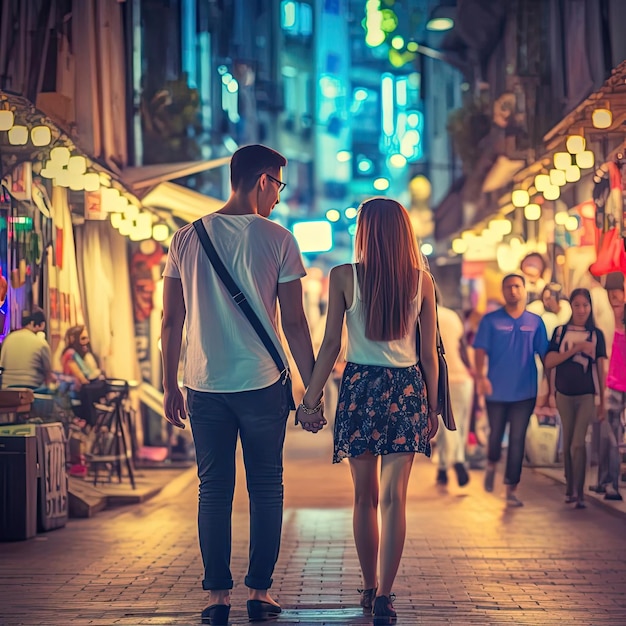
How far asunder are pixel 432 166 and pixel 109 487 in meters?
26.2

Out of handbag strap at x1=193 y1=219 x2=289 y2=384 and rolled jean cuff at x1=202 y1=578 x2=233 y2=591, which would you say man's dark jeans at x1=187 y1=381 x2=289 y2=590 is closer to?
rolled jean cuff at x1=202 y1=578 x2=233 y2=591

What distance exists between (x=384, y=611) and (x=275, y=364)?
115 centimetres

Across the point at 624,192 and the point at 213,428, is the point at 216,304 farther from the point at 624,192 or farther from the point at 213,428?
the point at 624,192

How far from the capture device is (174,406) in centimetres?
577

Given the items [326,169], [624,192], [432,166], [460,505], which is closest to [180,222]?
[460,505]

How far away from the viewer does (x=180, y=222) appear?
15062 millimetres

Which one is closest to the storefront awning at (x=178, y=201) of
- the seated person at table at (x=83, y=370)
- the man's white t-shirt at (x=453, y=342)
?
the seated person at table at (x=83, y=370)

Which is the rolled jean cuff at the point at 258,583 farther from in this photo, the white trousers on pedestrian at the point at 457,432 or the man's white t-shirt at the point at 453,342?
the man's white t-shirt at the point at 453,342

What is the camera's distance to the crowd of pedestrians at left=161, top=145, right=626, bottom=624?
5535 millimetres

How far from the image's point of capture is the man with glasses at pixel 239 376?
5.52m

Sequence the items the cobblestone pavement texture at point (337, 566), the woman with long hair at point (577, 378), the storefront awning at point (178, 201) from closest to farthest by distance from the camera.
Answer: the cobblestone pavement texture at point (337, 566) < the woman with long hair at point (577, 378) < the storefront awning at point (178, 201)

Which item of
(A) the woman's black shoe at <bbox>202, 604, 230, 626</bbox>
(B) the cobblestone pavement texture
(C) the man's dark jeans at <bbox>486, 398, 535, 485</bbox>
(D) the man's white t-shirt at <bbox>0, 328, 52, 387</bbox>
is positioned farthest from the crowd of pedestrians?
(C) the man's dark jeans at <bbox>486, 398, 535, 485</bbox>

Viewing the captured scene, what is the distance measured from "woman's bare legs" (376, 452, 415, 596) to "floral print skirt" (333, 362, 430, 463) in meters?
0.07

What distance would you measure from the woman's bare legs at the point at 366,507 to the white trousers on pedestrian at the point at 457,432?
6498 mm
